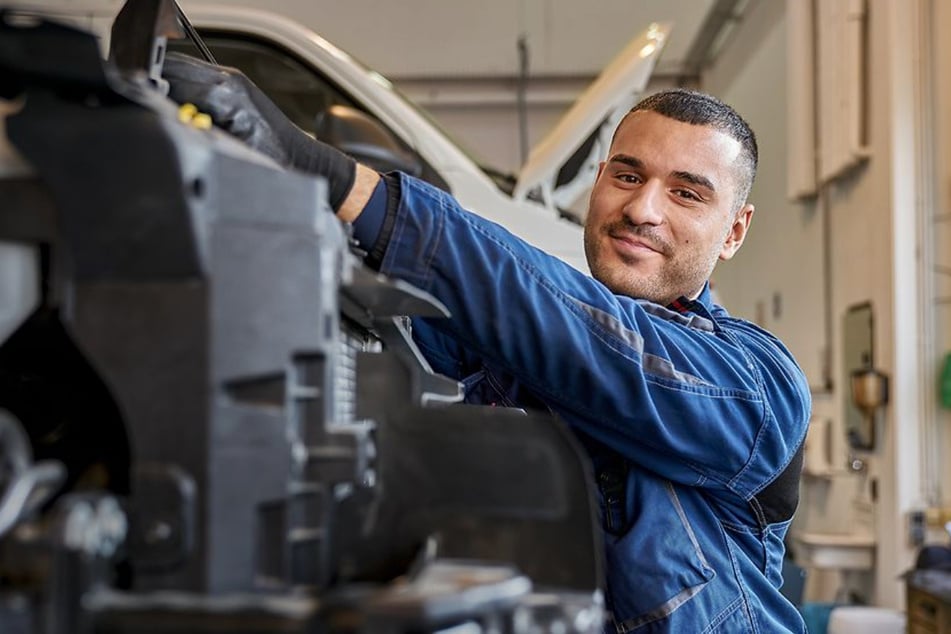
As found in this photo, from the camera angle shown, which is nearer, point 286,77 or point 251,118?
point 251,118

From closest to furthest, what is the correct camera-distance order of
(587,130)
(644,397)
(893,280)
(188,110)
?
(188,110) → (644,397) → (587,130) → (893,280)

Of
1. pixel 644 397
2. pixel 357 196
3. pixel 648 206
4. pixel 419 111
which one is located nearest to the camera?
pixel 357 196

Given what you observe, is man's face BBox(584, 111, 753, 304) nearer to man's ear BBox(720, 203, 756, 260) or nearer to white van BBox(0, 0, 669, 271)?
man's ear BBox(720, 203, 756, 260)

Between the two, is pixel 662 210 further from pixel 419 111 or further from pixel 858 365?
pixel 858 365

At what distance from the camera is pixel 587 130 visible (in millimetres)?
3717

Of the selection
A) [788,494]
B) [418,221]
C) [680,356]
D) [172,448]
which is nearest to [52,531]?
[172,448]

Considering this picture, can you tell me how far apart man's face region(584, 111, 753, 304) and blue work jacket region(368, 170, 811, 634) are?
0.07m

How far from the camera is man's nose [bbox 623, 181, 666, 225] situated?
166 centimetres

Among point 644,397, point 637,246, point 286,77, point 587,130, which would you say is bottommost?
point 644,397

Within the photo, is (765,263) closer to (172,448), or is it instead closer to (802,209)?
(802,209)

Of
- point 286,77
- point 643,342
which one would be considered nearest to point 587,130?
point 286,77

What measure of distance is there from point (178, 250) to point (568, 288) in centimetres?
58

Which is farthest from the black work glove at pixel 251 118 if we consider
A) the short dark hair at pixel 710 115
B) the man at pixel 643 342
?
the short dark hair at pixel 710 115

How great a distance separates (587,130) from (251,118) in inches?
109
